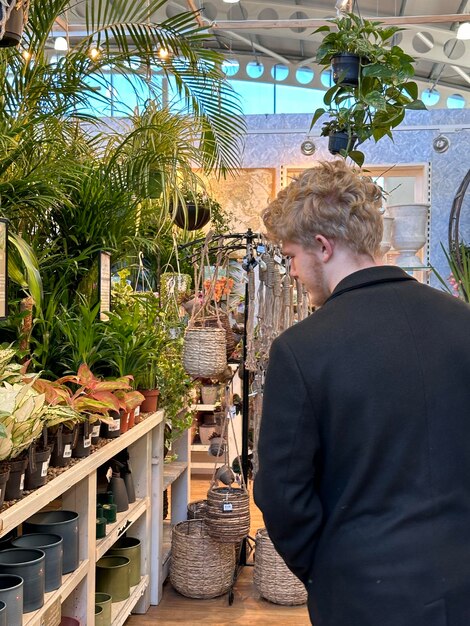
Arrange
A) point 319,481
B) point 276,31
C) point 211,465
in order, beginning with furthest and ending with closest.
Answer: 1. point 276,31
2. point 211,465
3. point 319,481

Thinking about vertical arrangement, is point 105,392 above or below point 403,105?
below

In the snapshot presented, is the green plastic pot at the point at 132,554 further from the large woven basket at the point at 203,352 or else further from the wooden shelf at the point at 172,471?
the large woven basket at the point at 203,352

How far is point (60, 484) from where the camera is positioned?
2127 millimetres

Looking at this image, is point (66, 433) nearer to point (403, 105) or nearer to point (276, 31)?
point (403, 105)

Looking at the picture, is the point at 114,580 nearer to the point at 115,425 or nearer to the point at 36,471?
the point at 115,425

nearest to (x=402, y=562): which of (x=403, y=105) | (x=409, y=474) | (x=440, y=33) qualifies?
(x=409, y=474)

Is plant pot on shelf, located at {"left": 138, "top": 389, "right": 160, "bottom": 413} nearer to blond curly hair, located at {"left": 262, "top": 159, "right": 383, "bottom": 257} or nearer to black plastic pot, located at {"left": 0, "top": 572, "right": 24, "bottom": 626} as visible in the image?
black plastic pot, located at {"left": 0, "top": 572, "right": 24, "bottom": 626}

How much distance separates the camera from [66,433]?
7.63 feet

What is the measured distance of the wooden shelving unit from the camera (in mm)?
2023

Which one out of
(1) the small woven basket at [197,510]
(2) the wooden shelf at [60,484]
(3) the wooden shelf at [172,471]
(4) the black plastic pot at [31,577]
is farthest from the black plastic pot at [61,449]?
(1) the small woven basket at [197,510]

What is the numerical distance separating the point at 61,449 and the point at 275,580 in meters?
1.74

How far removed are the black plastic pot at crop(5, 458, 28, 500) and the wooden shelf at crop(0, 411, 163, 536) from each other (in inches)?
1.0

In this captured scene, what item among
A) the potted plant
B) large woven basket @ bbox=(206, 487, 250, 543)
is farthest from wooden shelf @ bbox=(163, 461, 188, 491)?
the potted plant

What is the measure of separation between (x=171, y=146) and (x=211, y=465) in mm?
3612
